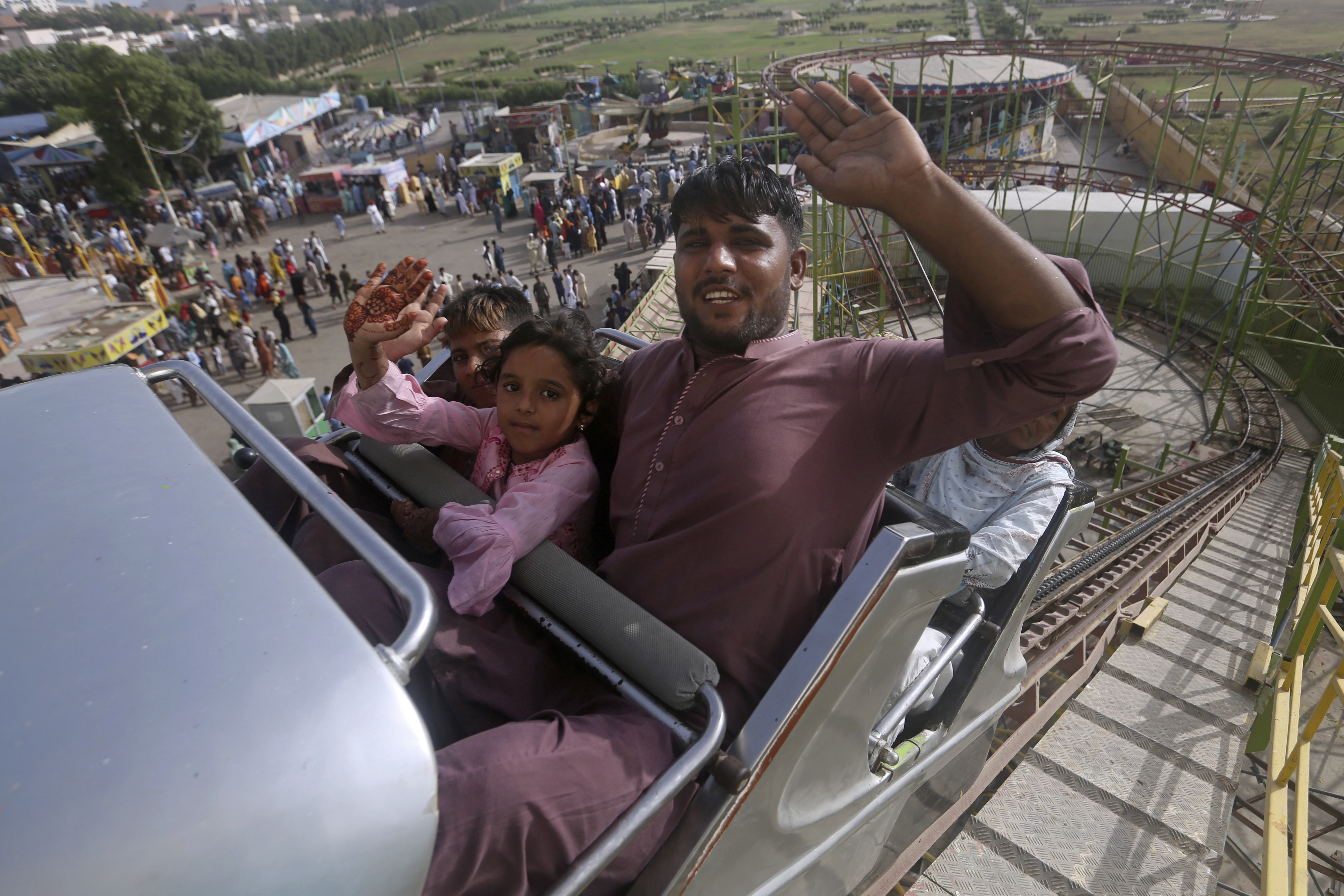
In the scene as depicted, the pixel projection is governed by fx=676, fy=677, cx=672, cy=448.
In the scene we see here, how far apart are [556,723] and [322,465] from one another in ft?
4.24

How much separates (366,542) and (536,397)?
94 cm

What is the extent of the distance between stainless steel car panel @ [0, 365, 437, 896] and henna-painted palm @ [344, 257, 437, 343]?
3.32 ft

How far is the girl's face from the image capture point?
1990 mm

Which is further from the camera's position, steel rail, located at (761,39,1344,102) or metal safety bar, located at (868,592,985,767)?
steel rail, located at (761,39,1344,102)

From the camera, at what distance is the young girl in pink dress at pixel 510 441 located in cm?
168

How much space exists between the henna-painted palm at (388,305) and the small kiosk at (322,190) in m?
24.0

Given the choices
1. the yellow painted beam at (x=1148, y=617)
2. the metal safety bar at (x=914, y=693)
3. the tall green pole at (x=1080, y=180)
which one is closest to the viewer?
the metal safety bar at (x=914, y=693)

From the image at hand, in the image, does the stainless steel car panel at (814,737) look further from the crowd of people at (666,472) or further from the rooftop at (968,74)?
the rooftop at (968,74)

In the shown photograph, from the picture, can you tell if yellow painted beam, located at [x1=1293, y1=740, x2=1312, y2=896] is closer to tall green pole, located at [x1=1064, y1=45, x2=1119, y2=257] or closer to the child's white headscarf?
the child's white headscarf

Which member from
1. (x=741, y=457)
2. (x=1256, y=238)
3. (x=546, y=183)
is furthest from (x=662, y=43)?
(x=741, y=457)

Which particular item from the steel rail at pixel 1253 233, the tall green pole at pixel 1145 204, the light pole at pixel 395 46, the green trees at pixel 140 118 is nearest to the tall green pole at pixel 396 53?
the light pole at pixel 395 46

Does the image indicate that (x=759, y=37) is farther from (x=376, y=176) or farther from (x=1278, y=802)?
(x=1278, y=802)

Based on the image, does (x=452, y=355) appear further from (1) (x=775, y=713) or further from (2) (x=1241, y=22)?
(2) (x=1241, y=22)

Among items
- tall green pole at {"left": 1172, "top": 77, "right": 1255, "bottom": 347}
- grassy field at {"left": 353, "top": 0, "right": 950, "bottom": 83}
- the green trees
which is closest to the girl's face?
tall green pole at {"left": 1172, "top": 77, "right": 1255, "bottom": 347}
